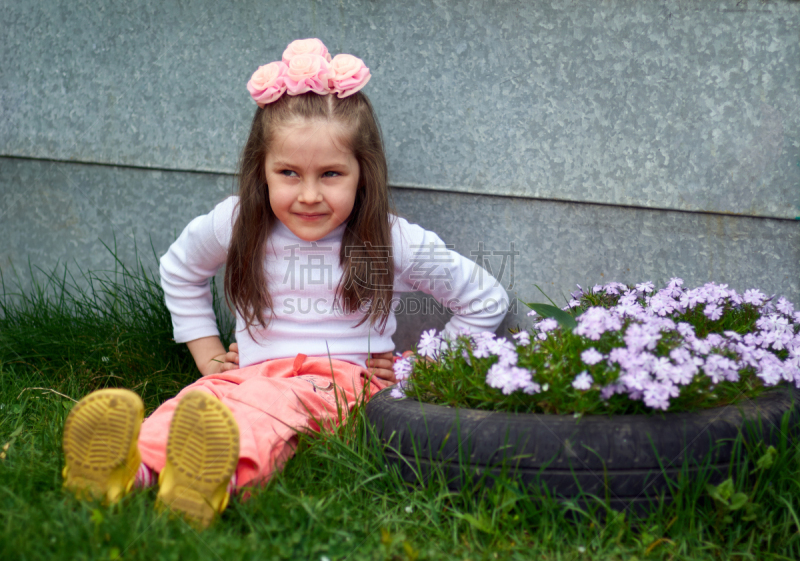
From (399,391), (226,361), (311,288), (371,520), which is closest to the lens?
(371,520)

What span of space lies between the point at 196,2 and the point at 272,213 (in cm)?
111

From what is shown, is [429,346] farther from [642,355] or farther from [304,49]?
[304,49]

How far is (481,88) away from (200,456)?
5.93 feet

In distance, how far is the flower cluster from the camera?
1.52 meters

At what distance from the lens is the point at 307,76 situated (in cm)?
208

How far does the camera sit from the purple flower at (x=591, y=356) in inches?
60.2

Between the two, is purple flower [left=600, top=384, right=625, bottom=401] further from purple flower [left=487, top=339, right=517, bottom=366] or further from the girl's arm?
the girl's arm

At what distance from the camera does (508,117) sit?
2527mm

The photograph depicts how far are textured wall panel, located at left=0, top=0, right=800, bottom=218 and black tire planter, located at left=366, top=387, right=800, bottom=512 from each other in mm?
1154

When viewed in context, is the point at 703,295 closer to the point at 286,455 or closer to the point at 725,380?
the point at 725,380

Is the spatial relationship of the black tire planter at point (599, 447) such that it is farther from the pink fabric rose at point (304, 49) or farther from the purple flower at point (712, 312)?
the pink fabric rose at point (304, 49)

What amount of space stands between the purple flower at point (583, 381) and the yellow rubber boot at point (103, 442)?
40.6 inches

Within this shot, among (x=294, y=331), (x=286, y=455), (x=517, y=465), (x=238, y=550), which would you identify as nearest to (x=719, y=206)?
(x=517, y=465)

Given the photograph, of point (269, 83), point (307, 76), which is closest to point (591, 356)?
point (307, 76)
